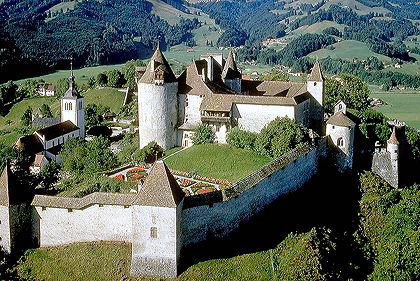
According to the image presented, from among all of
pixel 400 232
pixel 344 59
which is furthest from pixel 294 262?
pixel 344 59

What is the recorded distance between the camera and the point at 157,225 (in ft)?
109

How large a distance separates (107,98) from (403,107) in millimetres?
48090

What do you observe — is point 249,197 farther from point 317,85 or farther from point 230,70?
point 230,70

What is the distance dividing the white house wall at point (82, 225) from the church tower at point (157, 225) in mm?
1804

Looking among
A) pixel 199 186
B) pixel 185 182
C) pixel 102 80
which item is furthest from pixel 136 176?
pixel 102 80

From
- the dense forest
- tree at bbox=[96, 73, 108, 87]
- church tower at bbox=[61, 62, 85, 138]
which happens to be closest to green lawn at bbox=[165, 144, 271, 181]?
church tower at bbox=[61, 62, 85, 138]

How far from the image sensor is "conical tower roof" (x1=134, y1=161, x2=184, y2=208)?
32594 millimetres

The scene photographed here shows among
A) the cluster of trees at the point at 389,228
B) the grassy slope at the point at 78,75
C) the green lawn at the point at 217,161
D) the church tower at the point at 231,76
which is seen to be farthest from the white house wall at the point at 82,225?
the grassy slope at the point at 78,75

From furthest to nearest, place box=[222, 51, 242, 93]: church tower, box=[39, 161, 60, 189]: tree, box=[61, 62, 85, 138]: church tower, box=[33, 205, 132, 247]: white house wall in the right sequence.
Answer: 1. box=[61, 62, 85, 138]: church tower
2. box=[222, 51, 242, 93]: church tower
3. box=[39, 161, 60, 189]: tree
4. box=[33, 205, 132, 247]: white house wall

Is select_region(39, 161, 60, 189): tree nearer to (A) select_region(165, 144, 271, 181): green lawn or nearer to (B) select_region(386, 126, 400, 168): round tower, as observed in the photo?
(A) select_region(165, 144, 271, 181): green lawn

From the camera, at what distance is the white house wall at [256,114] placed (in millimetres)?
49531

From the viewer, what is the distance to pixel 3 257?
36031mm

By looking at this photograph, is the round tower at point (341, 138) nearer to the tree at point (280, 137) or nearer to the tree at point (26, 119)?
the tree at point (280, 137)

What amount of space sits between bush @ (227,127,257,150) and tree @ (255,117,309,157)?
67 cm
